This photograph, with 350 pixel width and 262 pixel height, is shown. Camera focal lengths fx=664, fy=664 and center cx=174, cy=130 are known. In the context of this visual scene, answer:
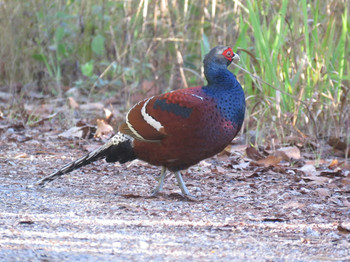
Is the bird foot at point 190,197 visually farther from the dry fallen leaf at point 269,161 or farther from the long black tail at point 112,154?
the dry fallen leaf at point 269,161

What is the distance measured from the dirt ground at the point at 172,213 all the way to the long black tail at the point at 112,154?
11 centimetres

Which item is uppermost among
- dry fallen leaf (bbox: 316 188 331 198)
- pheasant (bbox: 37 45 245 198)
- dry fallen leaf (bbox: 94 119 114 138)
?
pheasant (bbox: 37 45 245 198)

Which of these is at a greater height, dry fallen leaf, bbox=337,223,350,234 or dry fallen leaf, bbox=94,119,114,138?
dry fallen leaf, bbox=337,223,350,234

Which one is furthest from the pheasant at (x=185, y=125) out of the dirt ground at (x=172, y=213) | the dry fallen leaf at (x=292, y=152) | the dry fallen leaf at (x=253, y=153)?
the dry fallen leaf at (x=292, y=152)

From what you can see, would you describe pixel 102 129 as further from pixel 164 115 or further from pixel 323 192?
pixel 323 192

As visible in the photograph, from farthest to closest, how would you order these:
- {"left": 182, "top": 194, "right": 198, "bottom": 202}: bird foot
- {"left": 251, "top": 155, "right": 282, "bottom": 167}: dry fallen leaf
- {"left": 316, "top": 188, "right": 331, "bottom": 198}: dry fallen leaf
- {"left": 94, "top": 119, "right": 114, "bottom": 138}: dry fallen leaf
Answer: {"left": 94, "top": 119, "right": 114, "bottom": 138}: dry fallen leaf < {"left": 251, "top": 155, "right": 282, "bottom": 167}: dry fallen leaf < {"left": 316, "top": 188, "right": 331, "bottom": 198}: dry fallen leaf < {"left": 182, "top": 194, "right": 198, "bottom": 202}: bird foot

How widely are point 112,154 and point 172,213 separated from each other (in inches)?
31.0

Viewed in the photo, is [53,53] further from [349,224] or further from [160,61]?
[349,224]

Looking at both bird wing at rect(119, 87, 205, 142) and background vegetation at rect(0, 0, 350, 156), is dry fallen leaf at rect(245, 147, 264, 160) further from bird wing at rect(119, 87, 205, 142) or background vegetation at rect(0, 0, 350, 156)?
bird wing at rect(119, 87, 205, 142)

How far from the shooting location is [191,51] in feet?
27.3

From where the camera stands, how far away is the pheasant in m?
3.73

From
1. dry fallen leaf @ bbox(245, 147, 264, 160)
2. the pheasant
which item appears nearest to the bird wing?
the pheasant

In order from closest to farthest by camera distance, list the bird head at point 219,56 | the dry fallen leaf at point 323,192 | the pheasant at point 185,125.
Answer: the pheasant at point 185,125 < the dry fallen leaf at point 323,192 < the bird head at point 219,56

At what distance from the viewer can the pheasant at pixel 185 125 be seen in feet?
12.2
